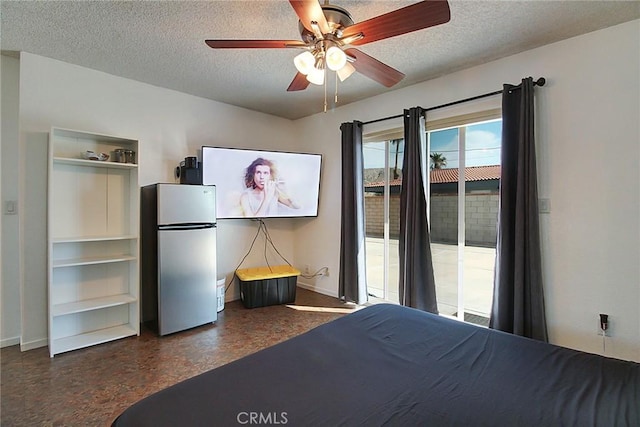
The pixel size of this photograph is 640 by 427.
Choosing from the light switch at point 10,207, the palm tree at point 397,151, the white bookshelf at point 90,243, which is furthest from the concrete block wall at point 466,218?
the light switch at point 10,207

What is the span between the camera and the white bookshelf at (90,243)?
2801 millimetres

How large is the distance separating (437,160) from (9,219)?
4.18 metres

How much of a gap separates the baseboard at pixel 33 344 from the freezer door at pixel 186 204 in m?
1.46

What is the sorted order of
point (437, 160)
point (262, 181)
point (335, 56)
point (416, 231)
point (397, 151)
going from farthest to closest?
point (262, 181) < point (397, 151) < point (437, 160) < point (416, 231) < point (335, 56)

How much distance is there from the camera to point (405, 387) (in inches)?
49.6

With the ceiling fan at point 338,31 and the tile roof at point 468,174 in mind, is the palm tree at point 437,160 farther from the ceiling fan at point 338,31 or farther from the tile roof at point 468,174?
the ceiling fan at point 338,31

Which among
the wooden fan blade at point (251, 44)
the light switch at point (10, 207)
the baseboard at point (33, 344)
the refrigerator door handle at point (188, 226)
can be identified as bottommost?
the baseboard at point (33, 344)

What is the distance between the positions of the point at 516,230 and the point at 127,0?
325 centimetres

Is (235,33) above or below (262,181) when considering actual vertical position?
above

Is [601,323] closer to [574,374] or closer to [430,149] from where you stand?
[574,374]

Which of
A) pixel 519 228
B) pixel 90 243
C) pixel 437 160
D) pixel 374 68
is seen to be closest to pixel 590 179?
pixel 519 228

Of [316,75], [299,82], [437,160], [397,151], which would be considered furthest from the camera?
[397,151]

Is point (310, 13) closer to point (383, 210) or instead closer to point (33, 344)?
point (383, 210)

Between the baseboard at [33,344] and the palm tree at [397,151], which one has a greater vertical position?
the palm tree at [397,151]
